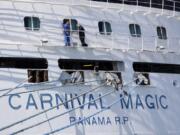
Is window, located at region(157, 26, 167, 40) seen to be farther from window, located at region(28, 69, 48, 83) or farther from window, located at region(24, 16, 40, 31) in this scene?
window, located at region(28, 69, 48, 83)

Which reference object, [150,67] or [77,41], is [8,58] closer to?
[77,41]

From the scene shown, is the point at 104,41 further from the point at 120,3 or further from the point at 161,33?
the point at 161,33

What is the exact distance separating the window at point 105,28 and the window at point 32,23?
2.32 metres

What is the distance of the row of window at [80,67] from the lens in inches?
628

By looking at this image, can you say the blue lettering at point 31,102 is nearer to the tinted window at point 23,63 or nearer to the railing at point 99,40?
the tinted window at point 23,63

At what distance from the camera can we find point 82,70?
16844mm

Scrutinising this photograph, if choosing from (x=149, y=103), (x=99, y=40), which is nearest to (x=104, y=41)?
(x=99, y=40)

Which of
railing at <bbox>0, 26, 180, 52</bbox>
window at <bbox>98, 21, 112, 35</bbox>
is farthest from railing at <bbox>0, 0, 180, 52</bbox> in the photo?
window at <bbox>98, 21, 112, 35</bbox>

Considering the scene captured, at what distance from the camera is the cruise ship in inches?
615

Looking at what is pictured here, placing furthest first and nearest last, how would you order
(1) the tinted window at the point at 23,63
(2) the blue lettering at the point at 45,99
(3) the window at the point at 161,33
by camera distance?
(3) the window at the point at 161,33 → (2) the blue lettering at the point at 45,99 → (1) the tinted window at the point at 23,63

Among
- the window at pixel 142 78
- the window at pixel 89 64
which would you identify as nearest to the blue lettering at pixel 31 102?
the window at pixel 89 64

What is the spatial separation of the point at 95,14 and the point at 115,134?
3.92 m

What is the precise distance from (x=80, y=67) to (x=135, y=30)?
2.88 metres

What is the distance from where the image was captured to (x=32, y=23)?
16484 mm
